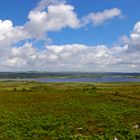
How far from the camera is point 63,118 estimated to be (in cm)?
3650

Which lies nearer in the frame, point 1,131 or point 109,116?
point 1,131

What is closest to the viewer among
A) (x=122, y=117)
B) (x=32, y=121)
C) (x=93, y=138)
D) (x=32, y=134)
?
(x=93, y=138)

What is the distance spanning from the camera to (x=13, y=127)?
3142 centimetres

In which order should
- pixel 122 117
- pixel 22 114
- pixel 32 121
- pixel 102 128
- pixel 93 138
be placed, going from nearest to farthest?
pixel 93 138, pixel 102 128, pixel 32 121, pixel 122 117, pixel 22 114

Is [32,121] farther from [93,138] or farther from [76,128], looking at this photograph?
[93,138]

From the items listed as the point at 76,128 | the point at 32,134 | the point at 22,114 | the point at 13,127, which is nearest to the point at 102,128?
the point at 76,128

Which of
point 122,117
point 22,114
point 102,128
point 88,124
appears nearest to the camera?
point 102,128

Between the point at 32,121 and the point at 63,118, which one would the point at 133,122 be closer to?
the point at 63,118

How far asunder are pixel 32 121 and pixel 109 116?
29.4 ft

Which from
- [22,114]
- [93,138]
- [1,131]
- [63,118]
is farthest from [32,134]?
[22,114]

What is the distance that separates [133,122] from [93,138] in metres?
8.95

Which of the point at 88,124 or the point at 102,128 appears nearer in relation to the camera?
the point at 102,128

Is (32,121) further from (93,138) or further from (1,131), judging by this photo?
(93,138)

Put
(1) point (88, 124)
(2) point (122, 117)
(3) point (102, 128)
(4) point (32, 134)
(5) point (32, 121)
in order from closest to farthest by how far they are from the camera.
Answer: (4) point (32, 134)
(3) point (102, 128)
(1) point (88, 124)
(5) point (32, 121)
(2) point (122, 117)
